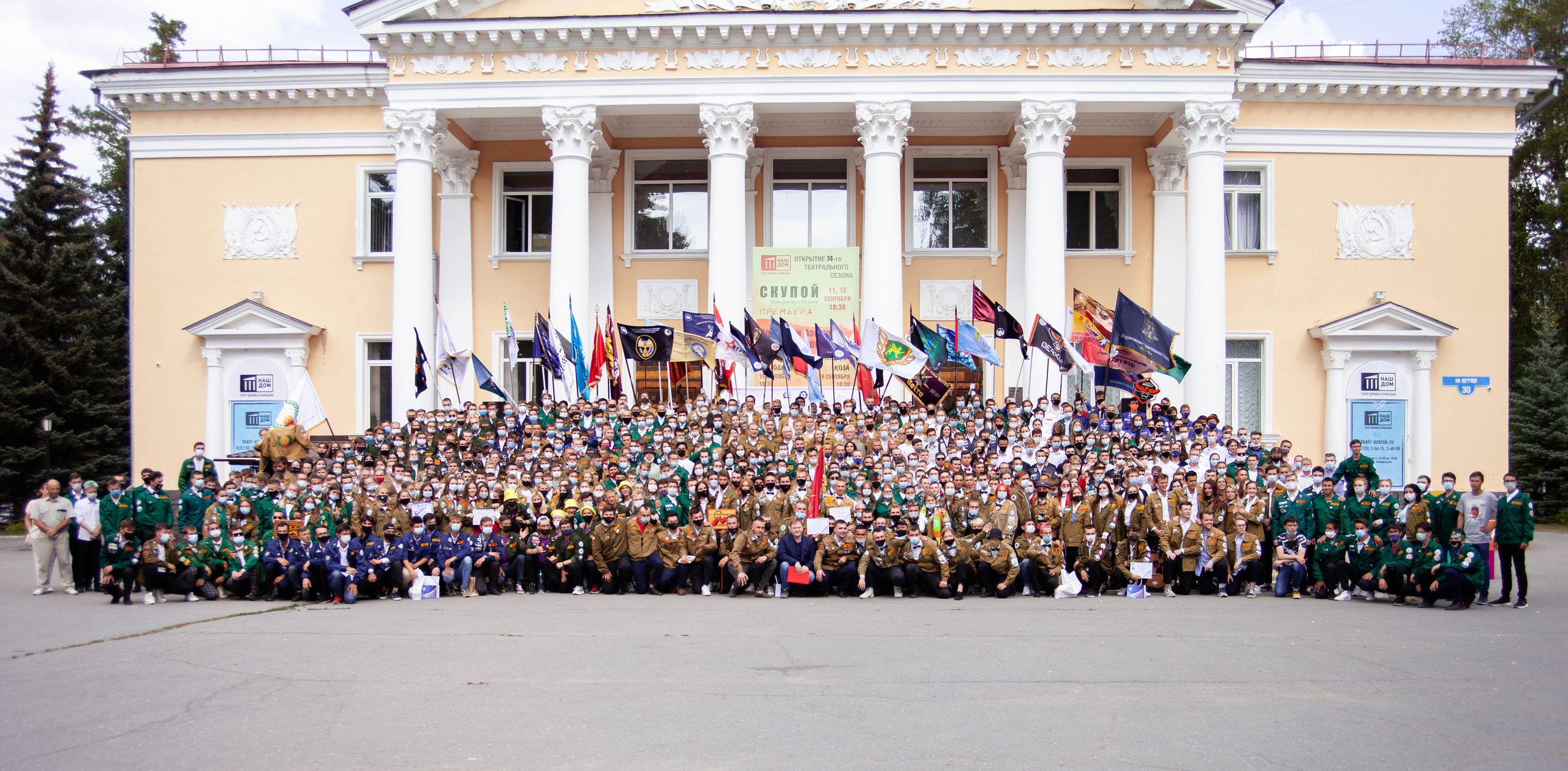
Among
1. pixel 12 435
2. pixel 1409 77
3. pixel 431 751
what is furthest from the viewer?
pixel 12 435

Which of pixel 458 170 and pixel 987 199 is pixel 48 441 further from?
pixel 987 199

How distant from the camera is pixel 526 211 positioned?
1101 inches

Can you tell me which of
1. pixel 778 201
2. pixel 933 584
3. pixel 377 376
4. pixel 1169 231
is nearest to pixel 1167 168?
pixel 1169 231

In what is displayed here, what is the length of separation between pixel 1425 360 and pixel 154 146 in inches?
1226

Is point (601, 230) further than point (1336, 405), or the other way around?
point (601, 230)

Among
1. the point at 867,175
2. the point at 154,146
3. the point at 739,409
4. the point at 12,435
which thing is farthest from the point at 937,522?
the point at 12,435

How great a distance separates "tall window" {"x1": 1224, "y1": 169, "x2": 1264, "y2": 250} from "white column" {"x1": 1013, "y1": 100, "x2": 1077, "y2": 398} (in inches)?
214

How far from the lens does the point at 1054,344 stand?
21438 millimetres

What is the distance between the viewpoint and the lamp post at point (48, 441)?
27.1 meters

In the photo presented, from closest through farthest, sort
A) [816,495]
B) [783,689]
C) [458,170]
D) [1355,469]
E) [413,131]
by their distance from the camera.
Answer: [783,689] → [816,495] → [1355,469] → [413,131] → [458,170]

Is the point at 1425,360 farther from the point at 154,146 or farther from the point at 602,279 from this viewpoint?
the point at 154,146

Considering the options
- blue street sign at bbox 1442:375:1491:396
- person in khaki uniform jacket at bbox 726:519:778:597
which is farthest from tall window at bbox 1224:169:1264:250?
person in khaki uniform jacket at bbox 726:519:778:597

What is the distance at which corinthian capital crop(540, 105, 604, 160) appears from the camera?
24297 mm

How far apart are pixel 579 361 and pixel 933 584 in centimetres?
1058
